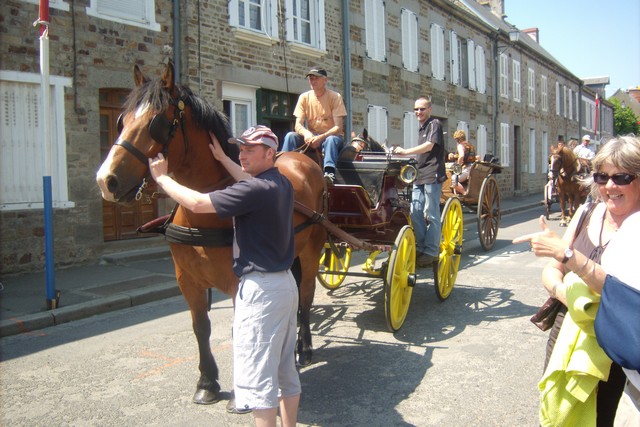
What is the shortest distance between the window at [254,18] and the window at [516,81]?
18.2 metres

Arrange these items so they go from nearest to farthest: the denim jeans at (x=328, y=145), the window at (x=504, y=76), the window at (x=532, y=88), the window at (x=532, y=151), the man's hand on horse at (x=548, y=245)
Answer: the man's hand on horse at (x=548, y=245) < the denim jeans at (x=328, y=145) < the window at (x=504, y=76) < the window at (x=532, y=151) < the window at (x=532, y=88)

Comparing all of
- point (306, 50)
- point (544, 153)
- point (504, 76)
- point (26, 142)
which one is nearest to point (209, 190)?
point (26, 142)

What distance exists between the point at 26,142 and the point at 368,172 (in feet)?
18.8

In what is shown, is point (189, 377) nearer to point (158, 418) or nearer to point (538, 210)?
point (158, 418)

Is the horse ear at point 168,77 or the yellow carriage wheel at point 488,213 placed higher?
the horse ear at point 168,77

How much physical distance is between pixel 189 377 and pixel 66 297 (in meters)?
3.31

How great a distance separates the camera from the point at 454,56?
21250mm

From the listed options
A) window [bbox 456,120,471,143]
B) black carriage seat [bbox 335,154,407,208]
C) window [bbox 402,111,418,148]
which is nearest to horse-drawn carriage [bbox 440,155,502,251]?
black carriage seat [bbox 335,154,407,208]

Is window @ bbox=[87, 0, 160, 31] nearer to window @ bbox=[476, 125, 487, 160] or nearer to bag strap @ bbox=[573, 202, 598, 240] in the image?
bag strap @ bbox=[573, 202, 598, 240]

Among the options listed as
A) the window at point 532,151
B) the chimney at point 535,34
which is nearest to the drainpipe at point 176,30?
the window at point 532,151

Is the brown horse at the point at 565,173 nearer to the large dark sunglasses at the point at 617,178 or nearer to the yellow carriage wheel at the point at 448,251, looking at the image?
the yellow carriage wheel at the point at 448,251

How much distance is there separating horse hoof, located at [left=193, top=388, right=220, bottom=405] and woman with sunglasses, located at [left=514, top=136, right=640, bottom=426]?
7.02ft

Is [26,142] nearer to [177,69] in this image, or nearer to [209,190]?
[177,69]

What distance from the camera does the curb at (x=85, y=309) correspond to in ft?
18.8
